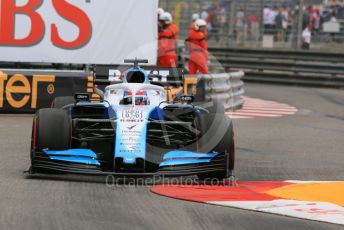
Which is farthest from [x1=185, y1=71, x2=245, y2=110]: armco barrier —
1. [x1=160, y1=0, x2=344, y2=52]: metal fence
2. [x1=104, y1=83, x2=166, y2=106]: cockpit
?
[x1=160, y1=0, x2=344, y2=52]: metal fence

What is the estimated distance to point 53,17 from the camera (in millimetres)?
17453

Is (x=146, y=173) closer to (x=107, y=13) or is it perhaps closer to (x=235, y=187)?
(x=235, y=187)

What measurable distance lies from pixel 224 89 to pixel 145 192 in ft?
33.2

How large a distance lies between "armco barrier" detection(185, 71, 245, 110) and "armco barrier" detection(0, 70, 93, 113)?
2.18 metres

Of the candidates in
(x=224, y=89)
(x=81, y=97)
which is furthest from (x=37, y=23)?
(x=81, y=97)

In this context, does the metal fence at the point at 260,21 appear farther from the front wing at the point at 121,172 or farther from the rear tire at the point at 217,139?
the front wing at the point at 121,172

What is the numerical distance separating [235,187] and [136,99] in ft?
4.98

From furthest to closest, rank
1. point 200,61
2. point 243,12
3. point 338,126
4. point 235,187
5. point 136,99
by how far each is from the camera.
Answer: point 243,12 < point 200,61 < point 338,126 < point 136,99 < point 235,187

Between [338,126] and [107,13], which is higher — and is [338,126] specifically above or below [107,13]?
below

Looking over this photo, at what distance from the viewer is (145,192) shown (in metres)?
7.95

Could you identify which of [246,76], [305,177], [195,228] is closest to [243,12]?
[246,76]

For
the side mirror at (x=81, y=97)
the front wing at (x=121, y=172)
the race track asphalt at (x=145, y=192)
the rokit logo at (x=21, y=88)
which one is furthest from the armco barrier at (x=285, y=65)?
the front wing at (x=121, y=172)

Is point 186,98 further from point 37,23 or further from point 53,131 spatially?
point 37,23

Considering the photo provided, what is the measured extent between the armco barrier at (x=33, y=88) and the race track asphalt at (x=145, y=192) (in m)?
1.46
